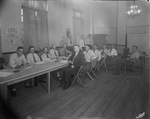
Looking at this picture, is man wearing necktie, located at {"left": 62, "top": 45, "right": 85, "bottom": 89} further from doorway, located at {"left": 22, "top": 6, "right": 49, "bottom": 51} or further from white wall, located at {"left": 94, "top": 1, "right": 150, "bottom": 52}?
white wall, located at {"left": 94, "top": 1, "right": 150, "bottom": 52}

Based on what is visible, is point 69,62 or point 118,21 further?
point 118,21

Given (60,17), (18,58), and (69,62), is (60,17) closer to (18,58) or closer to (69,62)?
(69,62)

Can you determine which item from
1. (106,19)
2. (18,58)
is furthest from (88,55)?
(106,19)

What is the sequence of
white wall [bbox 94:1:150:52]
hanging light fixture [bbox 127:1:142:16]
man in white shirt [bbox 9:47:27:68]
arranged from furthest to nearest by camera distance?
white wall [bbox 94:1:150:52] → hanging light fixture [bbox 127:1:142:16] → man in white shirt [bbox 9:47:27:68]

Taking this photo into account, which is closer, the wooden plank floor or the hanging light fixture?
the wooden plank floor

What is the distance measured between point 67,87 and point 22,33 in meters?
2.06

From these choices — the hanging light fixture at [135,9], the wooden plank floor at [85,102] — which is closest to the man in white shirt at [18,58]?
the wooden plank floor at [85,102]

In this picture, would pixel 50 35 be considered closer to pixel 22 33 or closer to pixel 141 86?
pixel 22 33

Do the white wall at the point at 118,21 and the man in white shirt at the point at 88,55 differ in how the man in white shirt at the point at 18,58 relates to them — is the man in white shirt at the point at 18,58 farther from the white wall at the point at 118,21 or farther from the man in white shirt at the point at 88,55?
the white wall at the point at 118,21

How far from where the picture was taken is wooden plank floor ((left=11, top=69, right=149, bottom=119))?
2234 mm

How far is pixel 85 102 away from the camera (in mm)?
2666

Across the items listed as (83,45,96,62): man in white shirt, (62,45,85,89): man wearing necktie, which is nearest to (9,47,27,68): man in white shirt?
(62,45,85,89): man wearing necktie

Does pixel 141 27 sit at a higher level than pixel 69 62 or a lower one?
higher

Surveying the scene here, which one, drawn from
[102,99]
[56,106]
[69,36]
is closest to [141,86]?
[102,99]
